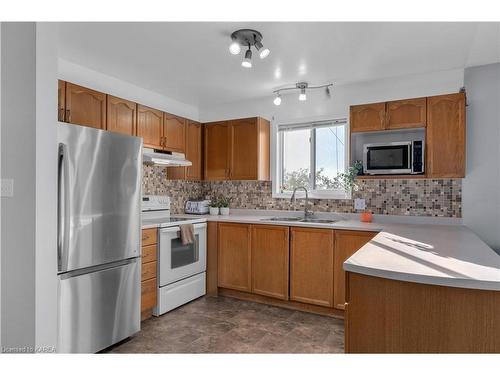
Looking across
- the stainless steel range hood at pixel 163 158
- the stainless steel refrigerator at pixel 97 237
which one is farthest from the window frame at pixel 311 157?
the stainless steel refrigerator at pixel 97 237

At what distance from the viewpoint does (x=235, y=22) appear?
7.20ft

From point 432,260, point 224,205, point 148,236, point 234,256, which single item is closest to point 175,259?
point 148,236

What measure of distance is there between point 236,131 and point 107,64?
162 cm

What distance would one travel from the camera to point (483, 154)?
9.66ft

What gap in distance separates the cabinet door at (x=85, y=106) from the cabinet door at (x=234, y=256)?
5.45 ft

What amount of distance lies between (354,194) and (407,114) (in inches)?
38.8

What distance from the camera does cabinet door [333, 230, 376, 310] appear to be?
2938 mm

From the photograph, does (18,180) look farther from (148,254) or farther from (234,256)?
(234,256)

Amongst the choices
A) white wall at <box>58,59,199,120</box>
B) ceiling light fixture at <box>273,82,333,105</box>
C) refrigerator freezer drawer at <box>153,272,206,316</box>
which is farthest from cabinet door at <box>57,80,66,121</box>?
ceiling light fixture at <box>273,82,333,105</box>

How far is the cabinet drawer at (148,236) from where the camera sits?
289 cm

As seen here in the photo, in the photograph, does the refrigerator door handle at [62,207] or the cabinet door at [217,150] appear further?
the cabinet door at [217,150]

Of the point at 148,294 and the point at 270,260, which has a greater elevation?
the point at 270,260

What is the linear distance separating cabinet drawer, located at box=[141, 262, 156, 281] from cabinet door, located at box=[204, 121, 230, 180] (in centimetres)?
152

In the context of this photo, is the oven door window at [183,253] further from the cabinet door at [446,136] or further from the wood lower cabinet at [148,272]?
the cabinet door at [446,136]
